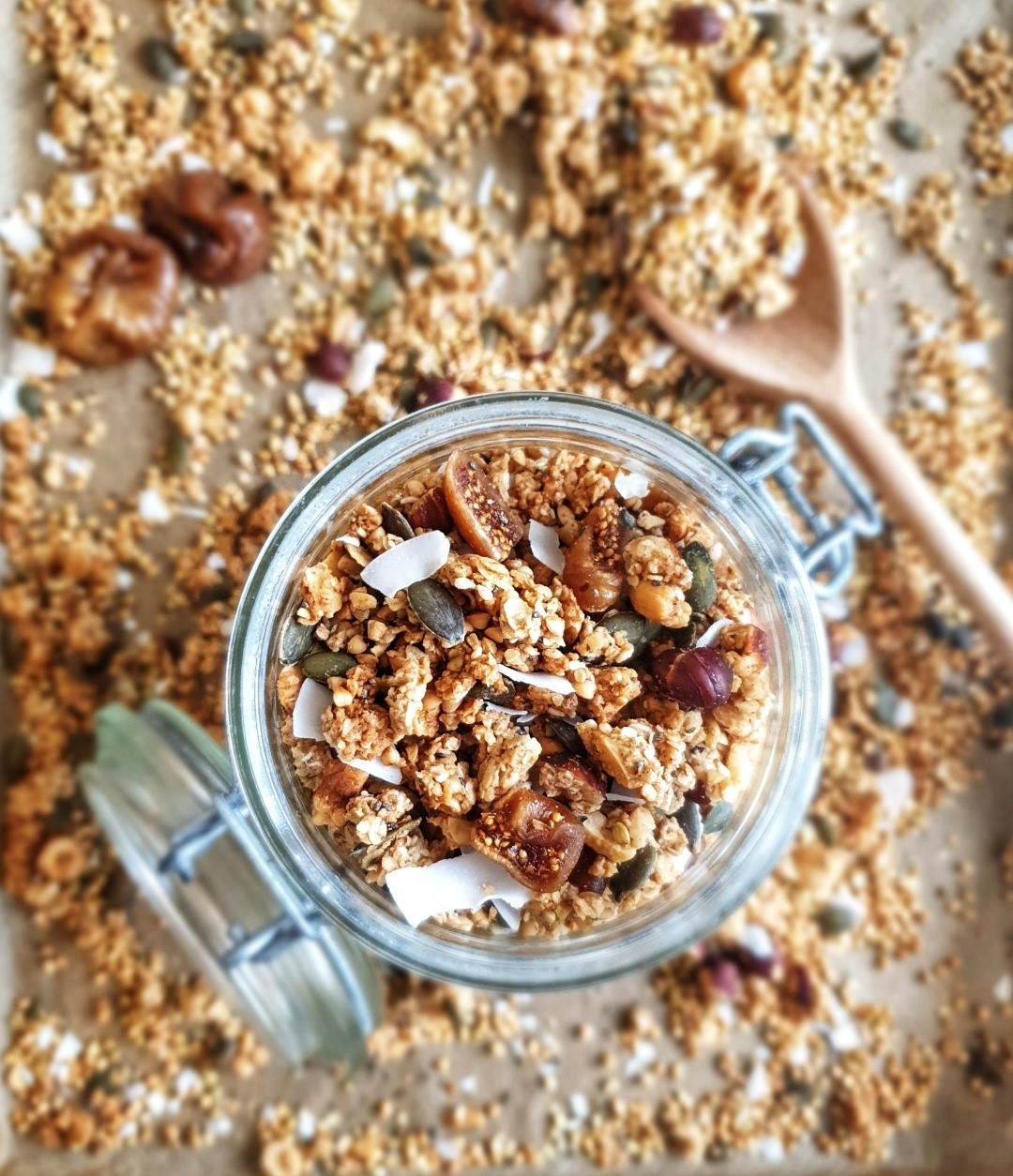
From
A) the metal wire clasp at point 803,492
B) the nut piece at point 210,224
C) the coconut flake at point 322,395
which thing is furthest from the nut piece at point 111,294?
the metal wire clasp at point 803,492

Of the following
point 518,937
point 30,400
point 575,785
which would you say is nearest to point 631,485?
point 575,785

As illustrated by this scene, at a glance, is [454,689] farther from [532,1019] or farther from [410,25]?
[410,25]

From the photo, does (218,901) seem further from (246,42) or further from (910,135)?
(910,135)

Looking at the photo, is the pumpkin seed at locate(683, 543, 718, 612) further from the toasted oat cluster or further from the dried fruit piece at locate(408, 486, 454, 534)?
the dried fruit piece at locate(408, 486, 454, 534)

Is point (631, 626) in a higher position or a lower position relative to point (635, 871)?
higher

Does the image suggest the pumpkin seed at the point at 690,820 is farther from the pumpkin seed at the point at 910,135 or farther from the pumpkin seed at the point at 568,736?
the pumpkin seed at the point at 910,135

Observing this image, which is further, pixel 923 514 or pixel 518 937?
A: pixel 923 514

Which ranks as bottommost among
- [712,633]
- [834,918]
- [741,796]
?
[834,918]
